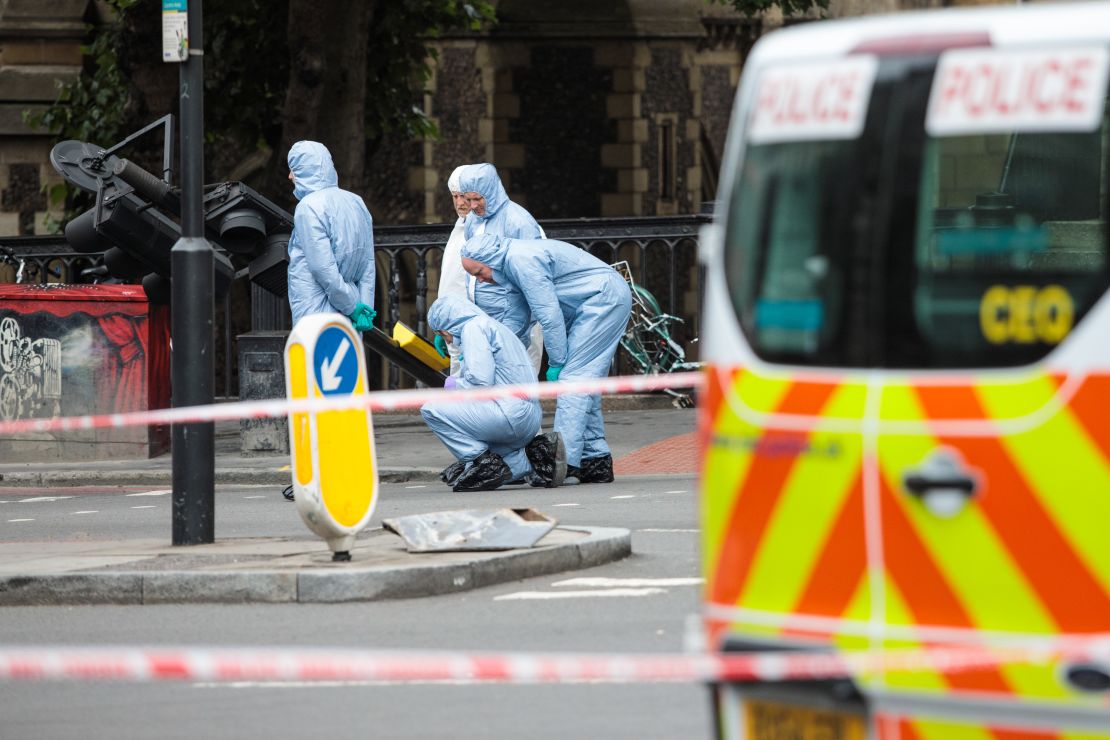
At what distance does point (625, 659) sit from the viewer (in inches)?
289

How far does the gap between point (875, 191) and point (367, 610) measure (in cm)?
433

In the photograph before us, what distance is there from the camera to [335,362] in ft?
30.0

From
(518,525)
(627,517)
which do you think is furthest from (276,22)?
(518,525)

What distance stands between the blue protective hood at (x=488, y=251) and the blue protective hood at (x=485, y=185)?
0.44m

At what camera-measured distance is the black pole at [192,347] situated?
32.5 feet

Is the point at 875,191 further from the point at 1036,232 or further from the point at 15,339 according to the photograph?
the point at 15,339

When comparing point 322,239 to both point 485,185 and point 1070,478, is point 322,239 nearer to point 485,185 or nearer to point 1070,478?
point 485,185

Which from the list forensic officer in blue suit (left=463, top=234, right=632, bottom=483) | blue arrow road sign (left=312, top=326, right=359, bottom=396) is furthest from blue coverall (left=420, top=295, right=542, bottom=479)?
blue arrow road sign (left=312, top=326, right=359, bottom=396)

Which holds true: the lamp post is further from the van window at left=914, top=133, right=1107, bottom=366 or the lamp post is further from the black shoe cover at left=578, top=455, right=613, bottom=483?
the van window at left=914, top=133, right=1107, bottom=366

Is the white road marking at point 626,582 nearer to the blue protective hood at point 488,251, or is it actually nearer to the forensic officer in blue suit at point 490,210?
the blue protective hood at point 488,251

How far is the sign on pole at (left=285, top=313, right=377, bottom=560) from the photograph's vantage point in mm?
8930

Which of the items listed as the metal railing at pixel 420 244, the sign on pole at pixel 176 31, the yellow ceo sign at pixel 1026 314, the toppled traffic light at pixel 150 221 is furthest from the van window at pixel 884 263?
the metal railing at pixel 420 244

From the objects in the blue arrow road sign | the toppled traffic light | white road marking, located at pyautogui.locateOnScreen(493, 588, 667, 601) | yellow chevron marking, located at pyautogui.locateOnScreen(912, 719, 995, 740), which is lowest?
white road marking, located at pyautogui.locateOnScreen(493, 588, 667, 601)

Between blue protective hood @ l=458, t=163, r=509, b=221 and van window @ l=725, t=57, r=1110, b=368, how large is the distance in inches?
342
